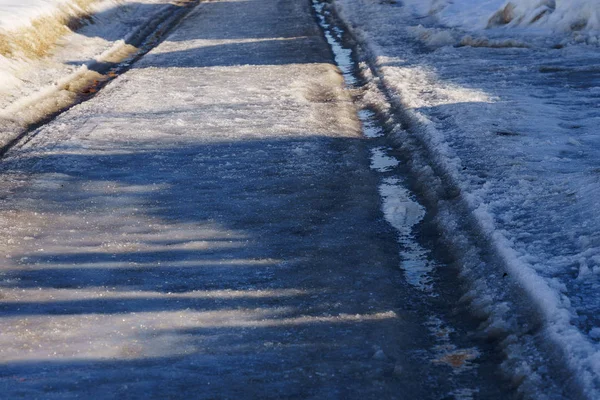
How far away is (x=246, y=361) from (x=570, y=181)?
3.49 m

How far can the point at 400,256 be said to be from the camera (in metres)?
6.27

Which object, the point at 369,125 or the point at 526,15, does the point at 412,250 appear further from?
the point at 526,15

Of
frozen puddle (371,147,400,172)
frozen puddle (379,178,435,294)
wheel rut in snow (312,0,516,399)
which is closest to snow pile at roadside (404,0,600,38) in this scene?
wheel rut in snow (312,0,516,399)

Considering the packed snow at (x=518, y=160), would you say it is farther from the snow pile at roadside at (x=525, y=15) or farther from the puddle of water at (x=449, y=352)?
the puddle of water at (x=449, y=352)

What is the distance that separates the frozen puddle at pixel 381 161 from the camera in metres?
8.54

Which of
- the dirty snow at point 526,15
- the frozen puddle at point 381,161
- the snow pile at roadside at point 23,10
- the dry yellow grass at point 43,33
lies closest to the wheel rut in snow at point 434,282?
the frozen puddle at point 381,161

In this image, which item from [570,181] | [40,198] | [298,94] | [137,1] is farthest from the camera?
[137,1]

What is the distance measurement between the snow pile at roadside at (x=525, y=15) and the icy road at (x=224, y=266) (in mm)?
6253

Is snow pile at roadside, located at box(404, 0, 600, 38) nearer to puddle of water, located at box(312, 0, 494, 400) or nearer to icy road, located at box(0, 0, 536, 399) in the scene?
puddle of water, located at box(312, 0, 494, 400)

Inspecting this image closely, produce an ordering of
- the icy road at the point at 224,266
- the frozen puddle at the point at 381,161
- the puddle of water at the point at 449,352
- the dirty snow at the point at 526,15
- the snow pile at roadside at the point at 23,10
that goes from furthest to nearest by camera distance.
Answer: the snow pile at roadside at the point at 23,10 < the dirty snow at the point at 526,15 < the frozen puddle at the point at 381,161 < the puddle of water at the point at 449,352 < the icy road at the point at 224,266

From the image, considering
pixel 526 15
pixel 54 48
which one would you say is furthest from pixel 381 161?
pixel 54 48

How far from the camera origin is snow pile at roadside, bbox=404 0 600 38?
15.3 metres

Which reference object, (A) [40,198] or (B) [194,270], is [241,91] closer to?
(A) [40,198]

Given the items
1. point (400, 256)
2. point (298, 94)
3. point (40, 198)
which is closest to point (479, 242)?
point (400, 256)
